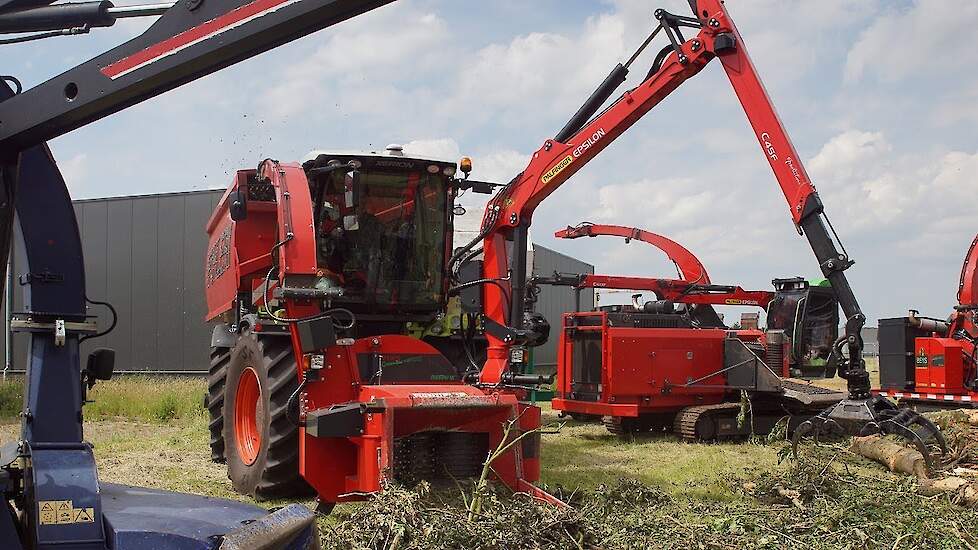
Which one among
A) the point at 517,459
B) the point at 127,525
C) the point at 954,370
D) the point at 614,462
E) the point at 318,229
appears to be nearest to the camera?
the point at 127,525

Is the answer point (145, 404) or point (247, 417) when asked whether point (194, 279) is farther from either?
point (247, 417)

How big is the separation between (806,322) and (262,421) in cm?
1092

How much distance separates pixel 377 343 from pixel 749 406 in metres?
5.67

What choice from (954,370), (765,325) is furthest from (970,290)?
(765,325)

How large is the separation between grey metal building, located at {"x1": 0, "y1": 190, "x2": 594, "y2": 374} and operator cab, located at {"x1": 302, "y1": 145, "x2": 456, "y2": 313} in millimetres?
9997

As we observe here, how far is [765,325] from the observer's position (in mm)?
15992

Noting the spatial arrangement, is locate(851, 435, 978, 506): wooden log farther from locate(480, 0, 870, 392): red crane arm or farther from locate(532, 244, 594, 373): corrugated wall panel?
locate(532, 244, 594, 373): corrugated wall panel

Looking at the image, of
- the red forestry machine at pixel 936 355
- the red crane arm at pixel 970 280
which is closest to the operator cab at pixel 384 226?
the red forestry machine at pixel 936 355

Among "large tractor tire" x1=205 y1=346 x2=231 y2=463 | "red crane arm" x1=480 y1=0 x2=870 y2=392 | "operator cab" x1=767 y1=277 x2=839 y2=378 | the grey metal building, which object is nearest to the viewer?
"red crane arm" x1=480 y1=0 x2=870 y2=392

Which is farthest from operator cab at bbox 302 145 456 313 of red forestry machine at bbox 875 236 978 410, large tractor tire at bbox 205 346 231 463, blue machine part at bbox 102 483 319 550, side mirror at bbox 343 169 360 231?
red forestry machine at bbox 875 236 978 410

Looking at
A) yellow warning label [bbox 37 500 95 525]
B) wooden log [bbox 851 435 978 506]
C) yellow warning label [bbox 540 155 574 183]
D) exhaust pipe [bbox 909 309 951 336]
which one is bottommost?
wooden log [bbox 851 435 978 506]

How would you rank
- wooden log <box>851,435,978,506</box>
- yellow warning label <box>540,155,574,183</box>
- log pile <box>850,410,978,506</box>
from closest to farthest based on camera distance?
wooden log <box>851,435,978,506</box>
log pile <box>850,410,978,506</box>
yellow warning label <box>540,155,574,183</box>

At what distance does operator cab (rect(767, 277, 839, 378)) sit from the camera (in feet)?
50.2

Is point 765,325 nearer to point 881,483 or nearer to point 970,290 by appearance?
point 970,290
